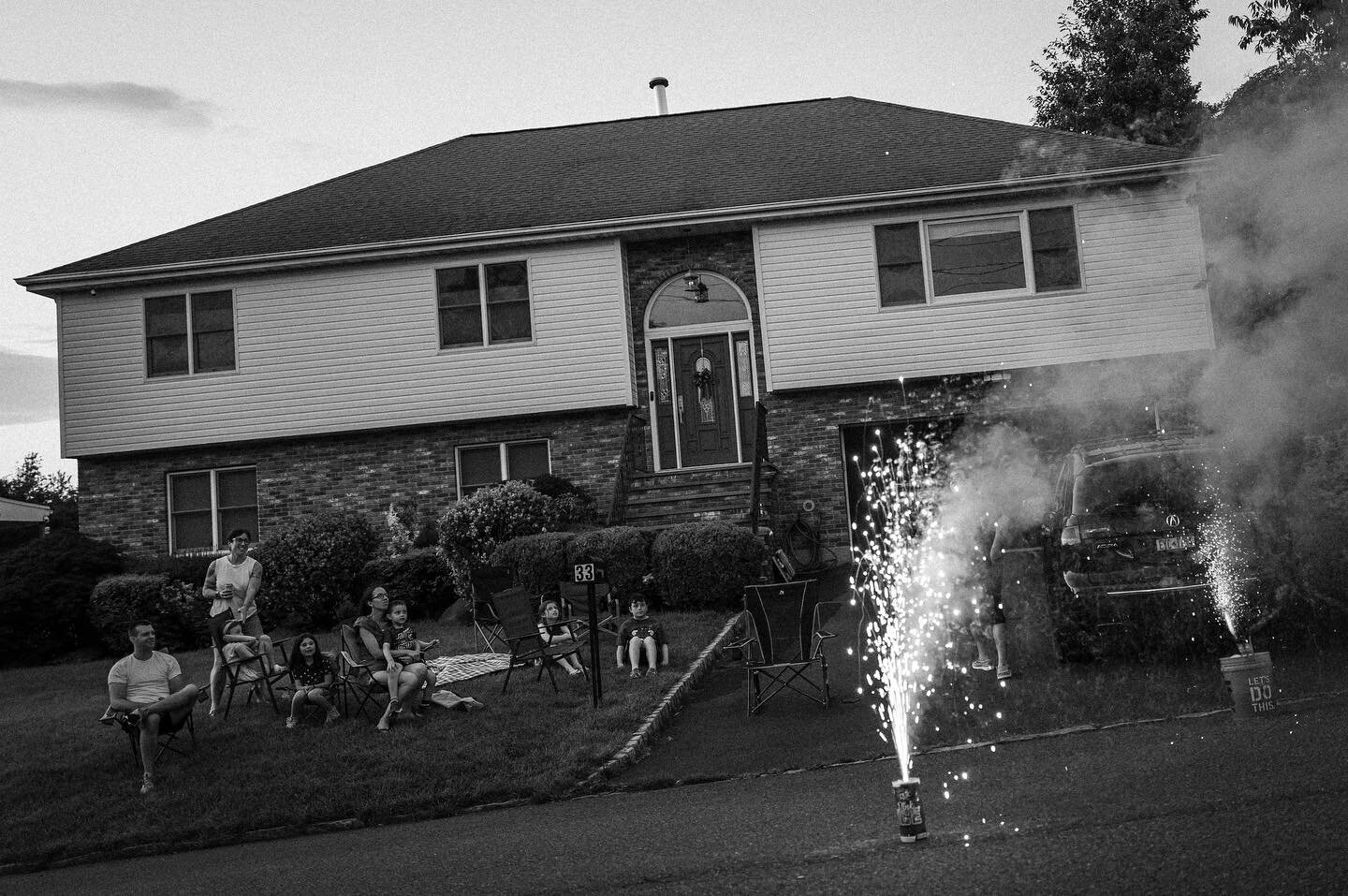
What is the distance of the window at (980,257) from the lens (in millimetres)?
19219

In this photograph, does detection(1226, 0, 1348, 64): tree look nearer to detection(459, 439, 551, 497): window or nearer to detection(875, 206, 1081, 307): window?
detection(875, 206, 1081, 307): window

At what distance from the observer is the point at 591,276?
65.1 ft

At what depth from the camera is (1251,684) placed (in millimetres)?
7758

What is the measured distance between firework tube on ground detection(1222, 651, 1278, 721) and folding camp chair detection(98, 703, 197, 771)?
7.72 m

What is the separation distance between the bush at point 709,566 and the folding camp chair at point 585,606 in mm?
736

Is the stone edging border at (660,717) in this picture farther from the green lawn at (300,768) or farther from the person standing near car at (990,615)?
the person standing near car at (990,615)

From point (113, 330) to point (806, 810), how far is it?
1714 cm

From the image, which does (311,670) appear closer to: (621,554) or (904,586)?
(621,554)

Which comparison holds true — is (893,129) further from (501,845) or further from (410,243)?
(501,845)

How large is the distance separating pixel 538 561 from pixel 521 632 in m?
3.26

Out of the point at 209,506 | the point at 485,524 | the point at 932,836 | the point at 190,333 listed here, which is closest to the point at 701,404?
the point at 485,524

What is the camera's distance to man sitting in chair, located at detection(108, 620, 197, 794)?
9758 millimetres

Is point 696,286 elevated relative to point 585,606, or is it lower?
elevated

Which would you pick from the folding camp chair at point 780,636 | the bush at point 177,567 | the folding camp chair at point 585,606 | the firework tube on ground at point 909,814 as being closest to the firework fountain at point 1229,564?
the folding camp chair at point 780,636
